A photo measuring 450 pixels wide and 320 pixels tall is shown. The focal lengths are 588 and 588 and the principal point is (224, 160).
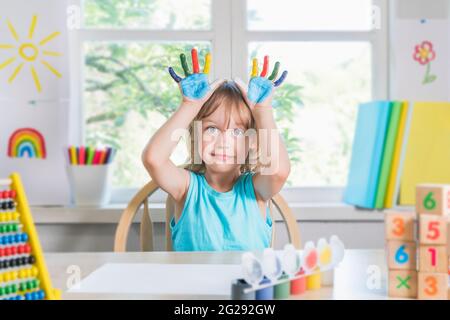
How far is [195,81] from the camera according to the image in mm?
1186

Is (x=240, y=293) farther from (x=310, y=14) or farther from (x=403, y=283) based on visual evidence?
(x=310, y=14)

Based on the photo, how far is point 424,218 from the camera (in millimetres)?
798

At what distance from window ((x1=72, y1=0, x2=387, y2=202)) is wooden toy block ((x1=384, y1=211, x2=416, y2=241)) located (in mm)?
1075

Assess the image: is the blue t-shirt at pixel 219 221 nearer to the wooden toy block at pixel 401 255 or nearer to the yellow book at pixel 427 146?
the wooden toy block at pixel 401 255

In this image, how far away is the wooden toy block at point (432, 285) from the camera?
0.81 meters

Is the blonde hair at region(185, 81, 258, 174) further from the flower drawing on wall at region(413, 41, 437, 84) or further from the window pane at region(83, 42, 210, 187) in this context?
the flower drawing on wall at region(413, 41, 437, 84)

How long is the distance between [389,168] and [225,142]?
2.14 feet

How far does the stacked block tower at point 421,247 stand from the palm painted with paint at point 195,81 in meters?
0.50

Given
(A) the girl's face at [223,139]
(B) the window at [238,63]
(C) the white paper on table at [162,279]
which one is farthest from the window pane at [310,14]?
(C) the white paper on table at [162,279]

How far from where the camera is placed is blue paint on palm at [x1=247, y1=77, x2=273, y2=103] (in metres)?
1.20

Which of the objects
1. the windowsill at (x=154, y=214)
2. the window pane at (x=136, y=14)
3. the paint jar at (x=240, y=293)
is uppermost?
the window pane at (x=136, y=14)
